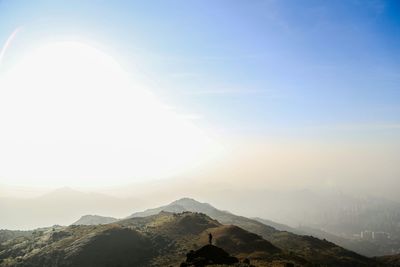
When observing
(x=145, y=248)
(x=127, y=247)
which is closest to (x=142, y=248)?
(x=145, y=248)

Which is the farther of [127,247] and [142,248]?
[142,248]

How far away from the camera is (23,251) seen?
9169cm

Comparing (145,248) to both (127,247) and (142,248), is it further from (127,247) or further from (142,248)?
(127,247)

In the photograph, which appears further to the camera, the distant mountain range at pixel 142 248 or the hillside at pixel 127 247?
the hillside at pixel 127 247

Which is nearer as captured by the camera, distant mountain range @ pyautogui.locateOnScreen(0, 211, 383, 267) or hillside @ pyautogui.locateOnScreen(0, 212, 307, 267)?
distant mountain range @ pyautogui.locateOnScreen(0, 211, 383, 267)

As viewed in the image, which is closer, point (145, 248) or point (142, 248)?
point (142, 248)

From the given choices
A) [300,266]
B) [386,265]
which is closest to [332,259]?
[386,265]

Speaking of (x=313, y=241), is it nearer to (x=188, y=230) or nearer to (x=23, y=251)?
(x=188, y=230)

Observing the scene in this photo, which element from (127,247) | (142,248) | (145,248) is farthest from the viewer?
(145,248)

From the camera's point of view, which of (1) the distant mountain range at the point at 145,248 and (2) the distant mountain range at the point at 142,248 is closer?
(2) the distant mountain range at the point at 142,248

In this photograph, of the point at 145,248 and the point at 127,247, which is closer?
the point at 127,247

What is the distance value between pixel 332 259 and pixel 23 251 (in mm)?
91036

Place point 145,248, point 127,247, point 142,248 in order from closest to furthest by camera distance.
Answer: point 127,247 < point 142,248 < point 145,248

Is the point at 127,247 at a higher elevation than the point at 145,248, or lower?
lower
